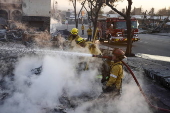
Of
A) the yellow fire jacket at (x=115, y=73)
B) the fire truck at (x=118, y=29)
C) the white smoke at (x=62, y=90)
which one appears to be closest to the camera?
the yellow fire jacket at (x=115, y=73)

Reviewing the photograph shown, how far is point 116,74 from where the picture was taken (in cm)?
328

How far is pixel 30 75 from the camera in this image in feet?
19.3

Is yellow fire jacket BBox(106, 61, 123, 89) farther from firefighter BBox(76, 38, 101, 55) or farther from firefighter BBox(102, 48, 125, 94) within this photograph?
firefighter BBox(76, 38, 101, 55)

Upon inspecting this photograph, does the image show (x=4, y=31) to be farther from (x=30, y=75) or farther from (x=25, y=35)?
(x=30, y=75)

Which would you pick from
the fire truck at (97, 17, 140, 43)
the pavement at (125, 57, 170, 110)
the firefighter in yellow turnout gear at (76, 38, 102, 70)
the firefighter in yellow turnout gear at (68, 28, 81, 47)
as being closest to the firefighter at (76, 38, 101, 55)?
the firefighter in yellow turnout gear at (76, 38, 102, 70)

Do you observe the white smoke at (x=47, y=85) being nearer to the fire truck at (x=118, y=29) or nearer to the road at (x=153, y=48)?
the road at (x=153, y=48)

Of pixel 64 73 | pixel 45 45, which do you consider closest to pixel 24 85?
pixel 64 73

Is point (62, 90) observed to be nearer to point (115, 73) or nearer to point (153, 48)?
point (115, 73)

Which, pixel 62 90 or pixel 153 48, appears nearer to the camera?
pixel 62 90

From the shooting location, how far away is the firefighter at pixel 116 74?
10.8ft

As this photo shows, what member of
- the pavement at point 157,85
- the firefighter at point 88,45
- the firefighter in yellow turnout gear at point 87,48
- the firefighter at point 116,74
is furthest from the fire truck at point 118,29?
the firefighter at point 116,74

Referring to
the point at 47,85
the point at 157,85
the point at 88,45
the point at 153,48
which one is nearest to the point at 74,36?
the point at 88,45

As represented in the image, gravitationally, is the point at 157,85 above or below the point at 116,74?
below

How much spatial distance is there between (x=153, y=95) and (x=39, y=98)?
304cm
